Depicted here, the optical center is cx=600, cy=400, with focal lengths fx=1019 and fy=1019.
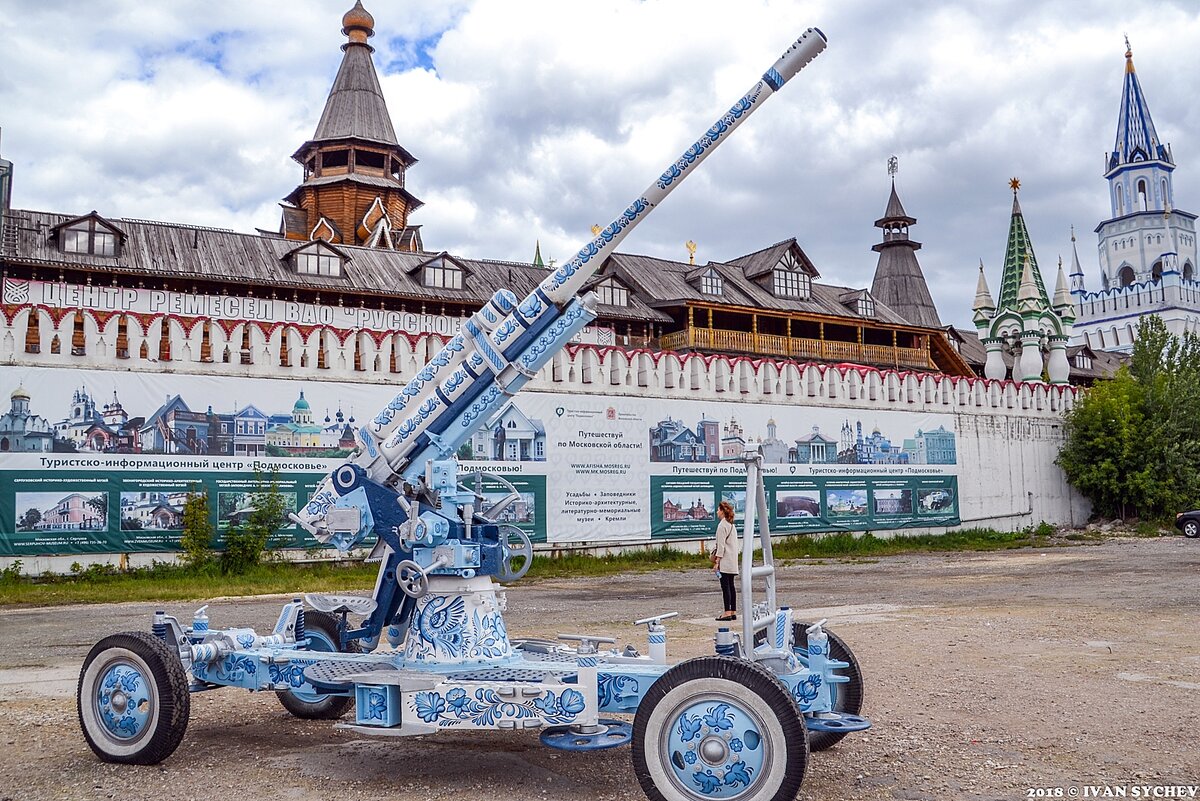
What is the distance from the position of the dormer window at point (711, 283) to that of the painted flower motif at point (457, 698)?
3371 cm

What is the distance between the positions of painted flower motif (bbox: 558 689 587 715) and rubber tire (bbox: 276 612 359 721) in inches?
78.1

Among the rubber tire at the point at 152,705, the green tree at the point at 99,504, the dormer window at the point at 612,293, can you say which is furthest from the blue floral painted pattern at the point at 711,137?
the dormer window at the point at 612,293

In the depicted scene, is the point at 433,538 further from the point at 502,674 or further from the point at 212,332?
the point at 212,332

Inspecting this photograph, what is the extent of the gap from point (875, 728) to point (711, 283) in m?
32.9

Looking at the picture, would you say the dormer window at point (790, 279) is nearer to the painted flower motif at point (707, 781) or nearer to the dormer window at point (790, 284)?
the dormer window at point (790, 284)

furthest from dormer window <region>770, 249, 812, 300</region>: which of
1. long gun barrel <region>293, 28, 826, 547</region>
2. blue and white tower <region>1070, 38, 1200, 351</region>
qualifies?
blue and white tower <region>1070, 38, 1200, 351</region>

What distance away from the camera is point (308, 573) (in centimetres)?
2062

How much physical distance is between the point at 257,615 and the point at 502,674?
9076mm

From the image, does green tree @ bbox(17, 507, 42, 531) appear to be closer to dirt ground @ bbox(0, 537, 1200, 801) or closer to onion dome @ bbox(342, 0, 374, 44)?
dirt ground @ bbox(0, 537, 1200, 801)

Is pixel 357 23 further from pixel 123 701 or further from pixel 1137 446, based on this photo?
pixel 123 701

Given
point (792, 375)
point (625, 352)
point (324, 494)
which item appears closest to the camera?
point (324, 494)

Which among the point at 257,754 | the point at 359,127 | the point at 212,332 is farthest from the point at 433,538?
the point at 359,127

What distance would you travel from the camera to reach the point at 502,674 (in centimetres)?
606

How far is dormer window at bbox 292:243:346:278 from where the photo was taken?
32.5 metres
